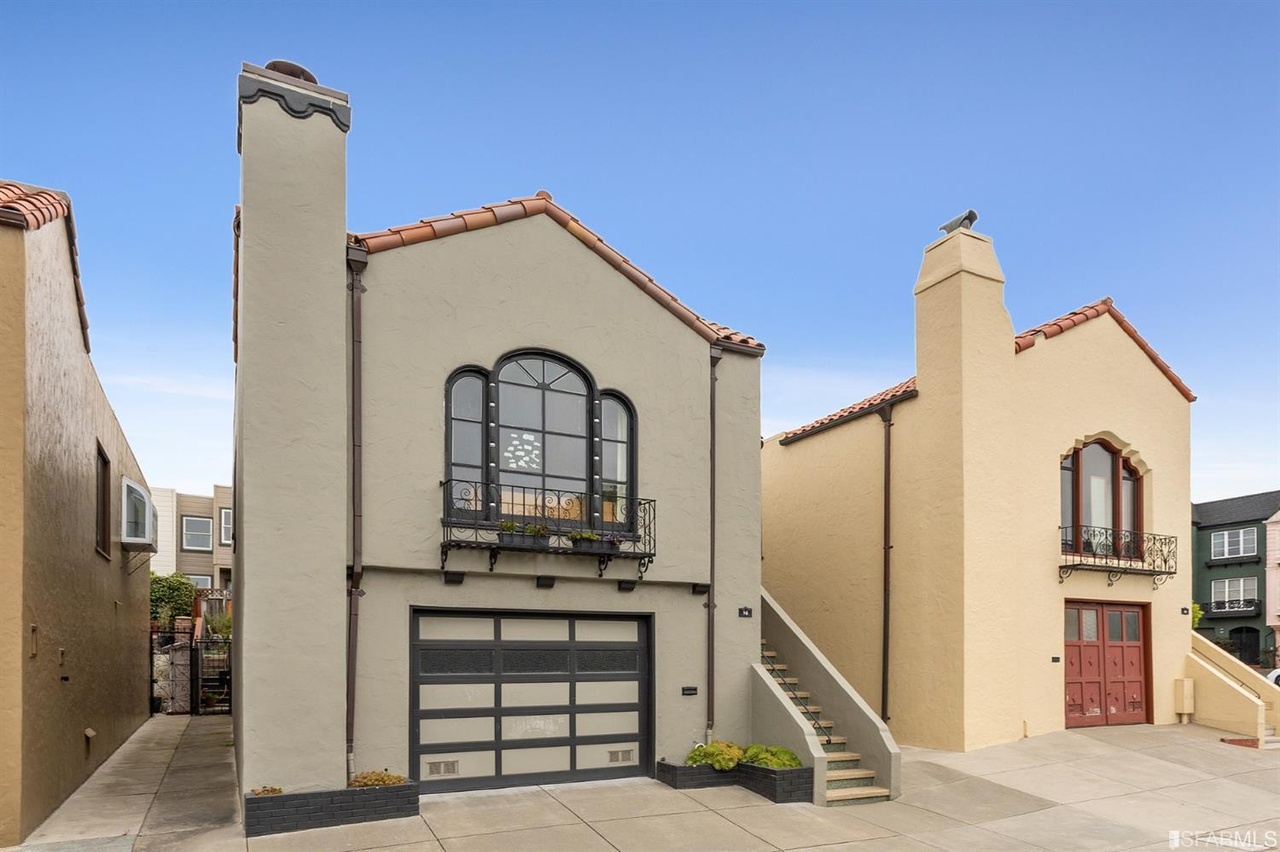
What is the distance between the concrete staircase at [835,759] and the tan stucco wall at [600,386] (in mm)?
1013

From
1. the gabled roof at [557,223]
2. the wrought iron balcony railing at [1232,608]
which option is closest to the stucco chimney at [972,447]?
the gabled roof at [557,223]

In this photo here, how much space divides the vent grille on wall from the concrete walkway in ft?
0.82

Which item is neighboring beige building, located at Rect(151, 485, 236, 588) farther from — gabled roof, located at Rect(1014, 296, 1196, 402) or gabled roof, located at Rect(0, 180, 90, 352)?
gabled roof, located at Rect(1014, 296, 1196, 402)

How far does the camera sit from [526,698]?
10.5m

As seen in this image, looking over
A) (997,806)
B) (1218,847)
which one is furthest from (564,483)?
(1218,847)

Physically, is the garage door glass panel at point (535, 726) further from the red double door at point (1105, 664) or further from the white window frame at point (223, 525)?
the white window frame at point (223, 525)

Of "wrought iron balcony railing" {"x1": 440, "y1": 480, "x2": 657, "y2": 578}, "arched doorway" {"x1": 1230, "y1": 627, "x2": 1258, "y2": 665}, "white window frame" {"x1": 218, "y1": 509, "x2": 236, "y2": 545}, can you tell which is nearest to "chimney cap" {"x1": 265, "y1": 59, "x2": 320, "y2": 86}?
"wrought iron balcony railing" {"x1": 440, "y1": 480, "x2": 657, "y2": 578}

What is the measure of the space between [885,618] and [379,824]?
8.73 m

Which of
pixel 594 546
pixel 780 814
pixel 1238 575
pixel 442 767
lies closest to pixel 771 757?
pixel 780 814

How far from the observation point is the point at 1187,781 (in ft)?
39.2

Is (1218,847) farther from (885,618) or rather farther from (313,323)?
(313,323)

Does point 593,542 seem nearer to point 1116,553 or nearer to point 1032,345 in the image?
point 1032,345

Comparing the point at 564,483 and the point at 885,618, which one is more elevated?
the point at 564,483

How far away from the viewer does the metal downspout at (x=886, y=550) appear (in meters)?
14.3
